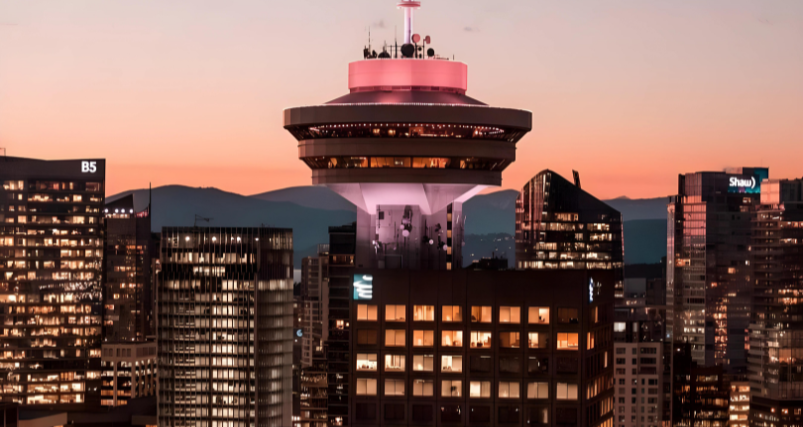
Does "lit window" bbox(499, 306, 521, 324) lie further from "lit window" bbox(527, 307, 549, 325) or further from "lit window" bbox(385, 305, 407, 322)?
"lit window" bbox(385, 305, 407, 322)

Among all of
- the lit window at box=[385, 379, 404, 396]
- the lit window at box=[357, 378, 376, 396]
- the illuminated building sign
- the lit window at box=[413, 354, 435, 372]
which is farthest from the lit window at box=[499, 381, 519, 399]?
the illuminated building sign

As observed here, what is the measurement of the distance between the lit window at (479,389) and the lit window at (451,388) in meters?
1.11

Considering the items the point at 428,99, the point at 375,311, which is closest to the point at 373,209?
the point at 428,99

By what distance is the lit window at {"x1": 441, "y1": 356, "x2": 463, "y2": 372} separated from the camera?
14288 centimetres

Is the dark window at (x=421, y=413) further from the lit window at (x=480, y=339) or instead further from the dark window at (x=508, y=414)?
the lit window at (x=480, y=339)

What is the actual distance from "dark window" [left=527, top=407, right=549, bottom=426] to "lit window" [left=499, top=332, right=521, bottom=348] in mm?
7309

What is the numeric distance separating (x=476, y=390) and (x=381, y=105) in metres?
42.7

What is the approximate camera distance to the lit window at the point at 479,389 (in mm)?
141625

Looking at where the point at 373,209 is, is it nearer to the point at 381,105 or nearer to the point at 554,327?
the point at 381,105

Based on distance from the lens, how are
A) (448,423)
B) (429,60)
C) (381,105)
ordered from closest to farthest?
(448,423), (381,105), (429,60)

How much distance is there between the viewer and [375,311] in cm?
14362

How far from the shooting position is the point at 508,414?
141 m

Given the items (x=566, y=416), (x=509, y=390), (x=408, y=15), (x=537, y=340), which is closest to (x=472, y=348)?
(x=509, y=390)

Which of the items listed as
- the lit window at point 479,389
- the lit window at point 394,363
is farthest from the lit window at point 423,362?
the lit window at point 479,389
